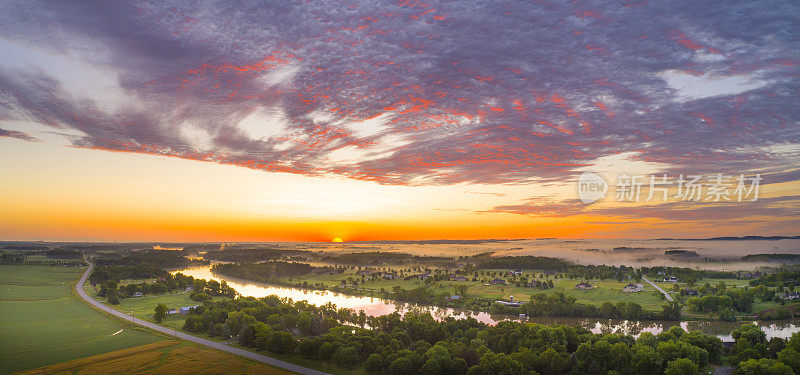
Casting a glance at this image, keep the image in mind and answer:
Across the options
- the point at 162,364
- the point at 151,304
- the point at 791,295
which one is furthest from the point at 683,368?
the point at 151,304

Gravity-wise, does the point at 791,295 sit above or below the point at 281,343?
above

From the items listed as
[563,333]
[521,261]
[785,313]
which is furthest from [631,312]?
[521,261]

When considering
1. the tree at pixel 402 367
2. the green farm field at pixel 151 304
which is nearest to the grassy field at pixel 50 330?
the green farm field at pixel 151 304

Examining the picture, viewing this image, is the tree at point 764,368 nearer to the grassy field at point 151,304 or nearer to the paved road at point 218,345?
the paved road at point 218,345

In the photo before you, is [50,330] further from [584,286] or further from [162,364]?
[584,286]

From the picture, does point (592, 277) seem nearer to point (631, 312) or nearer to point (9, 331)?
point (631, 312)
